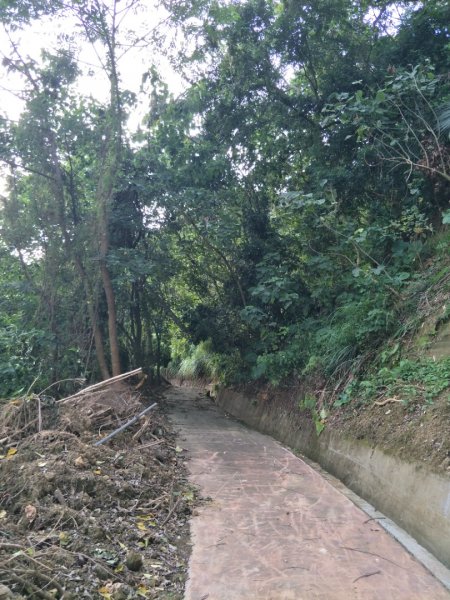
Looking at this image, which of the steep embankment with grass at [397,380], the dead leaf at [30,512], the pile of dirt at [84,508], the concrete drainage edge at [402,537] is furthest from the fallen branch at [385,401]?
the dead leaf at [30,512]

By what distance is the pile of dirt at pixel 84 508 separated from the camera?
3449 millimetres

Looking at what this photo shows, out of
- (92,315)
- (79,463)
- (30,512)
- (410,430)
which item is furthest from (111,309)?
(410,430)

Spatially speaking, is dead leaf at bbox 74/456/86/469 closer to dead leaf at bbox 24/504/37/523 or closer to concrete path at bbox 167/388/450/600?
dead leaf at bbox 24/504/37/523

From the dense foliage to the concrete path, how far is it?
7.81 ft

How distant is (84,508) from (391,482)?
10.5 ft

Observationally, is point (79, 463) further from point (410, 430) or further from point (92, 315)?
point (92, 315)

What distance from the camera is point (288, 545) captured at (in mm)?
4590

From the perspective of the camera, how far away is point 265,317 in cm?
1187

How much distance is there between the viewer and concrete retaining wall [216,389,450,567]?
4.35m

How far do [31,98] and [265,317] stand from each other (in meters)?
6.94

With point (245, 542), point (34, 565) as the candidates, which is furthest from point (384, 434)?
point (34, 565)

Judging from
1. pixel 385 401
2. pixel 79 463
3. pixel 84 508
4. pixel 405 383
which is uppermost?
pixel 405 383

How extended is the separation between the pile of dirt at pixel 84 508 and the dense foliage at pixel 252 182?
7.70 ft

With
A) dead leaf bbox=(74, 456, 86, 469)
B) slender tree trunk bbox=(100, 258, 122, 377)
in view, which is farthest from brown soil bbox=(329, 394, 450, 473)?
slender tree trunk bbox=(100, 258, 122, 377)
